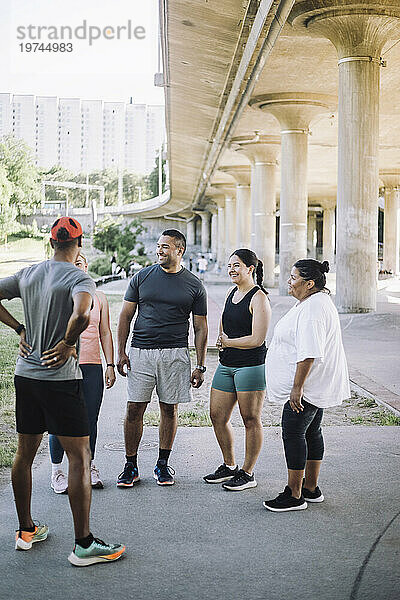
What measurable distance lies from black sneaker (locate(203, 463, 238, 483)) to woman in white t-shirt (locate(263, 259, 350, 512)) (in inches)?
29.0

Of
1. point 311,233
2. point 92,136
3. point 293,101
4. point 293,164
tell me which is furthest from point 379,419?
point 92,136

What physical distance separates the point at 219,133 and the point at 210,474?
106 feet

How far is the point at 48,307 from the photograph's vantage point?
15.6ft

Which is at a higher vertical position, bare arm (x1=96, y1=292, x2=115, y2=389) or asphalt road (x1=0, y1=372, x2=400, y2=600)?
bare arm (x1=96, y1=292, x2=115, y2=389)

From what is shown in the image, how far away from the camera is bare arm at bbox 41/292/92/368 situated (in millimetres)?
4664

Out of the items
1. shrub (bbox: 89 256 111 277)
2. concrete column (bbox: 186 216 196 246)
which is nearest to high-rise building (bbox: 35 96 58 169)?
concrete column (bbox: 186 216 196 246)

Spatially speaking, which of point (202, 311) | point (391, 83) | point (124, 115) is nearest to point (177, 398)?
point (202, 311)

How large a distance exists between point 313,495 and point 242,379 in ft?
3.35

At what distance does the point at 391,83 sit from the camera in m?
30.6

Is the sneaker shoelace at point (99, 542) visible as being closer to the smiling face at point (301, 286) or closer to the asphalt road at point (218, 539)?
the asphalt road at point (218, 539)

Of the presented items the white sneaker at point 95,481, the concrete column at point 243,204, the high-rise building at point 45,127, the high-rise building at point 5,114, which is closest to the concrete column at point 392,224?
the concrete column at point 243,204

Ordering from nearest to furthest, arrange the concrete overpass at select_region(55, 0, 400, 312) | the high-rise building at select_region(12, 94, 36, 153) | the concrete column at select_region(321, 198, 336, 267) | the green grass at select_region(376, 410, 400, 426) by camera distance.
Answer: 1. the green grass at select_region(376, 410, 400, 426)
2. the concrete overpass at select_region(55, 0, 400, 312)
3. the concrete column at select_region(321, 198, 336, 267)
4. the high-rise building at select_region(12, 94, 36, 153)

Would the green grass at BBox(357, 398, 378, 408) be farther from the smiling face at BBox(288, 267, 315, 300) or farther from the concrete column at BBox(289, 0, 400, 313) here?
the concrete column at BBox(289, 0, 400, 313)

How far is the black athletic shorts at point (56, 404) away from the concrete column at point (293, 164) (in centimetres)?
2864
